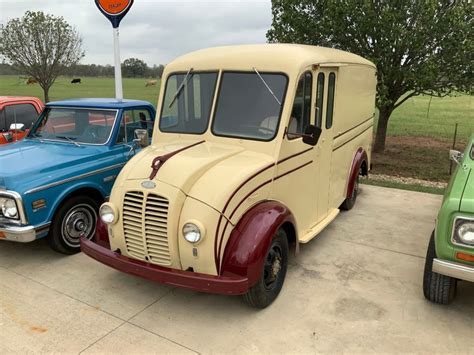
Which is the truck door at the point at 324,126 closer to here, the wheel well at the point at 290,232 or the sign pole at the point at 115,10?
the wheel well at the point at 290,232

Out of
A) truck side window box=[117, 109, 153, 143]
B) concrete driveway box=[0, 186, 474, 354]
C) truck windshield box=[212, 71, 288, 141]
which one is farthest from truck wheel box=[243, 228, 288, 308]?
truck side window box=[117, 109, 153, 143]

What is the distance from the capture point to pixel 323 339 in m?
3.48

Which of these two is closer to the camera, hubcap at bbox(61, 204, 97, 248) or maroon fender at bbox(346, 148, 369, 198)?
hubcap at bbox(61, 204, 97, 248)

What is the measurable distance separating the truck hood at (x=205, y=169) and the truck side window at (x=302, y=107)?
55 cm

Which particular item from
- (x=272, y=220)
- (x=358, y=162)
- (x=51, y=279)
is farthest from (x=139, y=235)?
(x=358, y=162)

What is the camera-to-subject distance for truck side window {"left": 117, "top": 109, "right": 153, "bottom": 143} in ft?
18.9

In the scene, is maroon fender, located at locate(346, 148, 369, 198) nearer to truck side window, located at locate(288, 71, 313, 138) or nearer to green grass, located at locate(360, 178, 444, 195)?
green grass, located at locate(360, 178, 444, 195)

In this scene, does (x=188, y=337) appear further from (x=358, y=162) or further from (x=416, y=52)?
(x=416, y=52)

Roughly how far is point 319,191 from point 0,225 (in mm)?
3673

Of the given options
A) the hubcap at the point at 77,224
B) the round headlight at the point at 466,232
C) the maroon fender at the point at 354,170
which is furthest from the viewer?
the maroon fender at the point at 354,170

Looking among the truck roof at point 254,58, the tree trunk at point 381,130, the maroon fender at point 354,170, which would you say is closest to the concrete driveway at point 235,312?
the maroon fender at point 354,170

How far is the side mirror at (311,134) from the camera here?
13.3ft

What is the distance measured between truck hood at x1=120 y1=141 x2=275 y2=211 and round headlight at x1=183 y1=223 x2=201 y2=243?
0.24 m

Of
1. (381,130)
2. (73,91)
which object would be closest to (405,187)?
(381,130)
